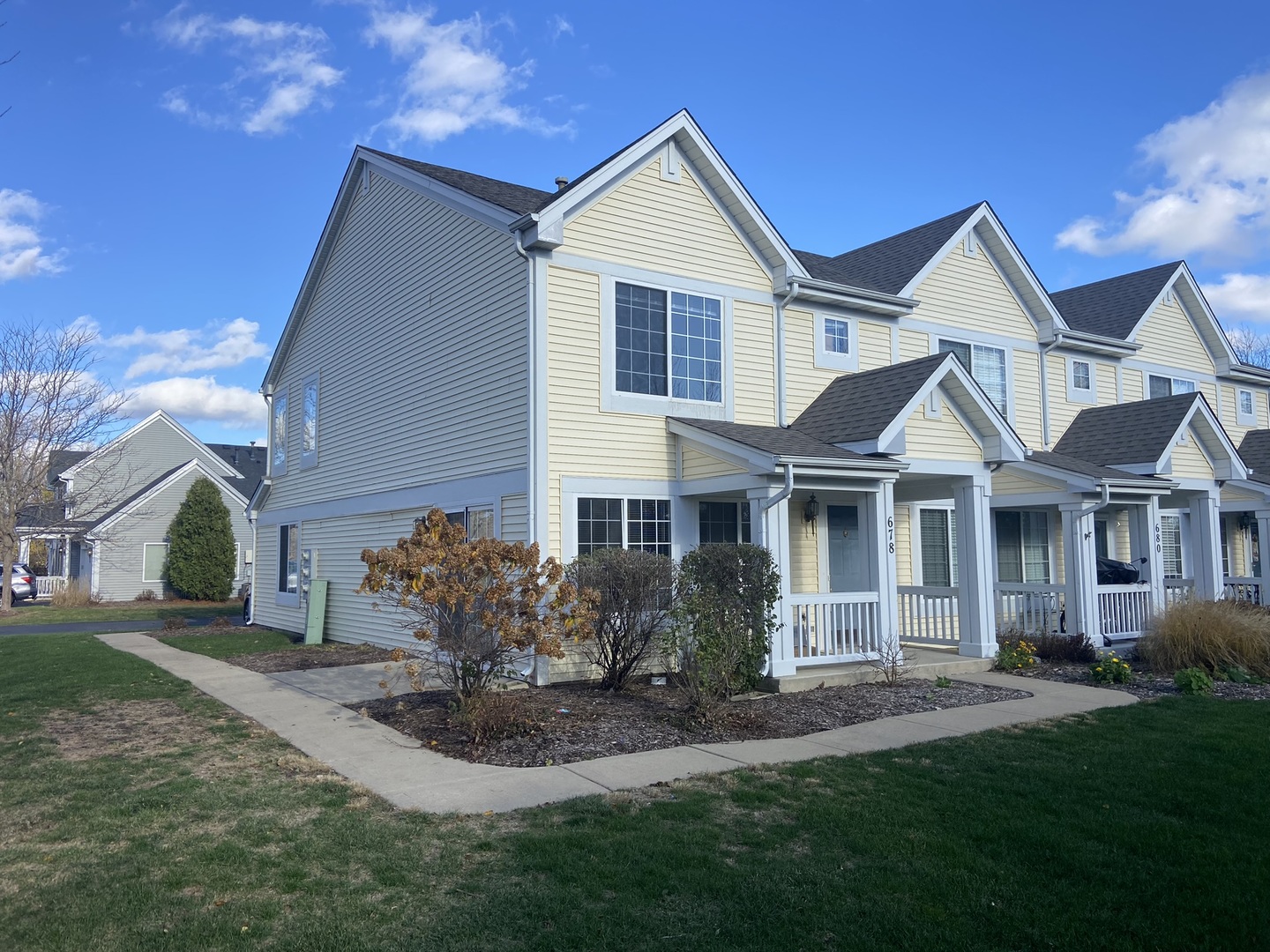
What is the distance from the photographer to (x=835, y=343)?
1532 cm

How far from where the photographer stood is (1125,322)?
792 inches

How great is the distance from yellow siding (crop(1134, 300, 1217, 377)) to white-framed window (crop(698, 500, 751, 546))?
458 inches

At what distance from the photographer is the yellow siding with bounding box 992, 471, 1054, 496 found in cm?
1529

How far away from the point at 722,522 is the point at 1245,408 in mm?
16949

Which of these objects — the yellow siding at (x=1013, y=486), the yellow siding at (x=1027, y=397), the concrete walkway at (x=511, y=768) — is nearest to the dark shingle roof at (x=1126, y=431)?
the yellow siding at (x=1027, y=397)

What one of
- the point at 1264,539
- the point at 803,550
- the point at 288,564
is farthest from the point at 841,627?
the point at 288,564

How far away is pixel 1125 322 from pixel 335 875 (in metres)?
20.2

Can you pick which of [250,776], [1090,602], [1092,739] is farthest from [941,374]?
[250,776]

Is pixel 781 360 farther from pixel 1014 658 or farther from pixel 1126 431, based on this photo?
pixel 1126 431

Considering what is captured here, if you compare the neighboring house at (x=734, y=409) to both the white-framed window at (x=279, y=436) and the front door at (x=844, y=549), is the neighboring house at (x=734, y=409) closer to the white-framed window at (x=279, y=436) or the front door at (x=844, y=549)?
the front door at (x=844, y=549)

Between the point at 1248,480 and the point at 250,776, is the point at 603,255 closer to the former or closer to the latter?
the point at 250,776

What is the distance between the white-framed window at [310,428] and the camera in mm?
19484

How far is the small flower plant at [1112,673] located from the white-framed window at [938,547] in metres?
4.32

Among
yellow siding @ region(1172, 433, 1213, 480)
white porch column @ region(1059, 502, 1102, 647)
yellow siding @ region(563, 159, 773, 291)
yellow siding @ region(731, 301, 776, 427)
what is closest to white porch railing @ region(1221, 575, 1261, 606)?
yellow siding @ region(1172, 433, 1213, 480)
